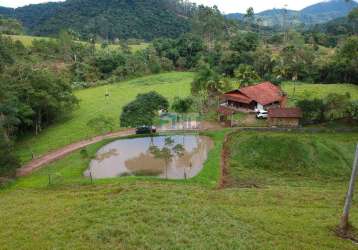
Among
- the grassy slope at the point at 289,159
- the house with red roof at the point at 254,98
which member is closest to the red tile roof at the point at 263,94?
Result: the house with red roof at the point at 254,98

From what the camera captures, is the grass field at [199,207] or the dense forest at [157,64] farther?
the dense forest at [157,64]

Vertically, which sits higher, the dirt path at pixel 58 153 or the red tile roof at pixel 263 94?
the red tile roof at pixel 263 94

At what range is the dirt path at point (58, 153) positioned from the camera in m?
30.2

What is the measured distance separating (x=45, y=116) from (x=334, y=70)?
5270 cm

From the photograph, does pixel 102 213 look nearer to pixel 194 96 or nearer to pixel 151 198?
pixel 151 198

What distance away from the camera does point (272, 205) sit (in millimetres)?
20422

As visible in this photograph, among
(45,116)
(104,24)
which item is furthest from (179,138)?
(104,24)

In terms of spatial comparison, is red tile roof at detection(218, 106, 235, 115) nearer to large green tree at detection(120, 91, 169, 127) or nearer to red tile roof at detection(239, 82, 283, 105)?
red tile roof at detection(239, 82, 283, 105)

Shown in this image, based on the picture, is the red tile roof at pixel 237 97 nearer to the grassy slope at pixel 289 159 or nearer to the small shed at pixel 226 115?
the small shed at pixel 226 115

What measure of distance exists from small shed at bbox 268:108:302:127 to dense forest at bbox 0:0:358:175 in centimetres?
1278

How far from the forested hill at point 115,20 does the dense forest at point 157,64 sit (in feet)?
67.9

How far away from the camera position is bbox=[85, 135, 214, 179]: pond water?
93.5 feet

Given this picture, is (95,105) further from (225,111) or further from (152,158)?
(152,158)

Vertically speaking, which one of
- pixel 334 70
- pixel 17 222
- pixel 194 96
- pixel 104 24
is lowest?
pixel 17 222
